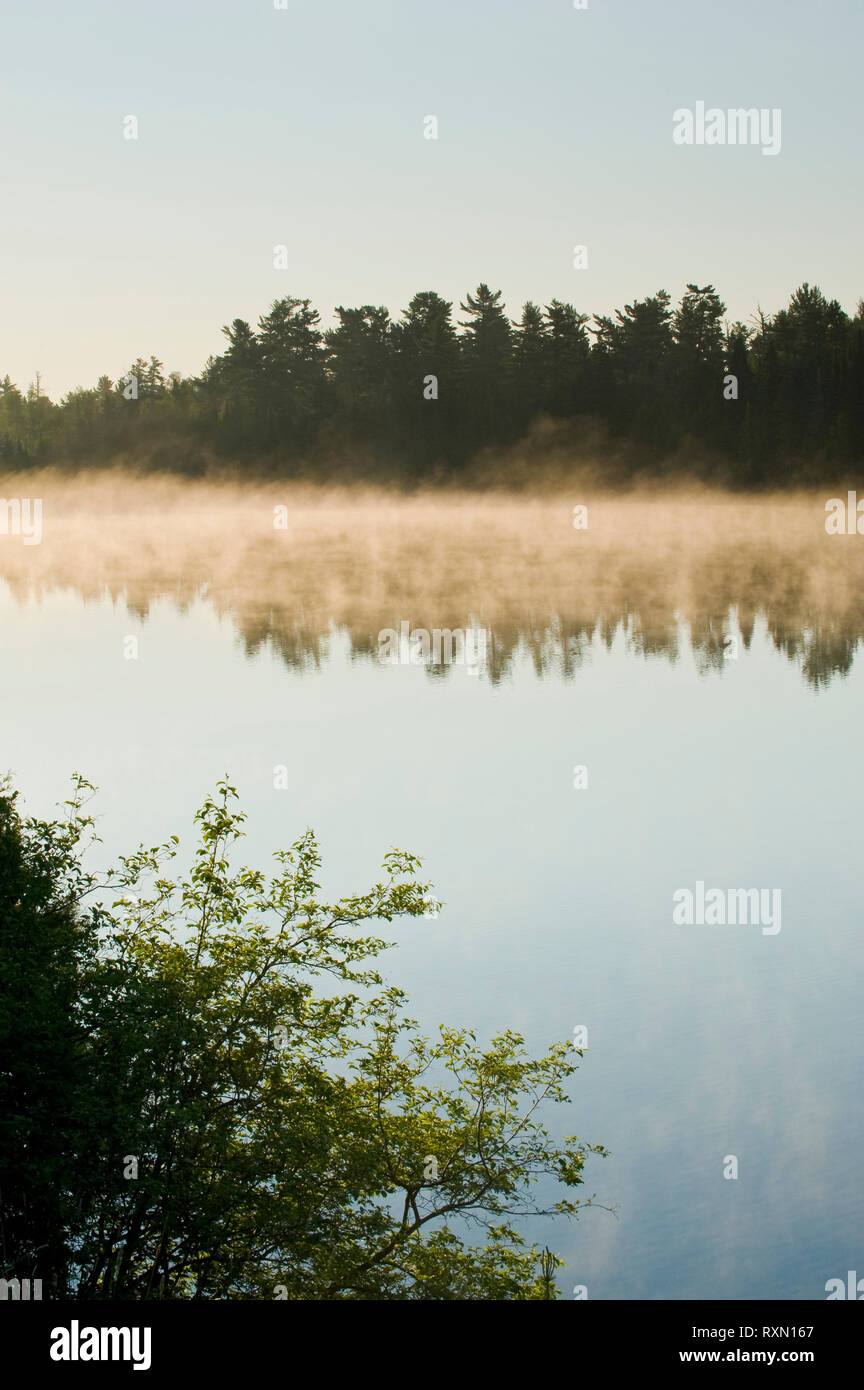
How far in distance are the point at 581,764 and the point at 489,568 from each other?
183ft

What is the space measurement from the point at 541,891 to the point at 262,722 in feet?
126

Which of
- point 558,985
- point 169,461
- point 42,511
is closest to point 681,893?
point 558,985

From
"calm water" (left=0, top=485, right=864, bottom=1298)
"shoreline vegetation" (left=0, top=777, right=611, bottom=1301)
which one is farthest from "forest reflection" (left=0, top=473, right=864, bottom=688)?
"shoreline vegetation" (left=0, top=777, right=611, bottom=1301)

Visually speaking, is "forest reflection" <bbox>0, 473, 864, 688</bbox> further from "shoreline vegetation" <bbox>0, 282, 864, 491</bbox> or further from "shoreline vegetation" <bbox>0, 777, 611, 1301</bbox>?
"shoreline vegetation" <bbox>0, 777, 611, 1301</bbox>

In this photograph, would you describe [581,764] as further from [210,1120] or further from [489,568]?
[210,1120]

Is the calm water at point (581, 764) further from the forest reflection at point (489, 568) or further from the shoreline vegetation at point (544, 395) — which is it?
the shoreline vegetation at point (544, 395)

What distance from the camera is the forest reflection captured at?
118 metres

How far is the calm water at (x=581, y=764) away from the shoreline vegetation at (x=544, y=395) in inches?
410

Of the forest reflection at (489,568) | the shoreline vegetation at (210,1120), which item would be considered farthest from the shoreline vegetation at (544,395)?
the shoreline vegetation at (210,1120)

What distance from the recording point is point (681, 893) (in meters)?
64.6

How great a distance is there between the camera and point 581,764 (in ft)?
282

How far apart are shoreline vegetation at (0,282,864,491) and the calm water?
10.4 meters

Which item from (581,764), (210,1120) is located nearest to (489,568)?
(581,764)
